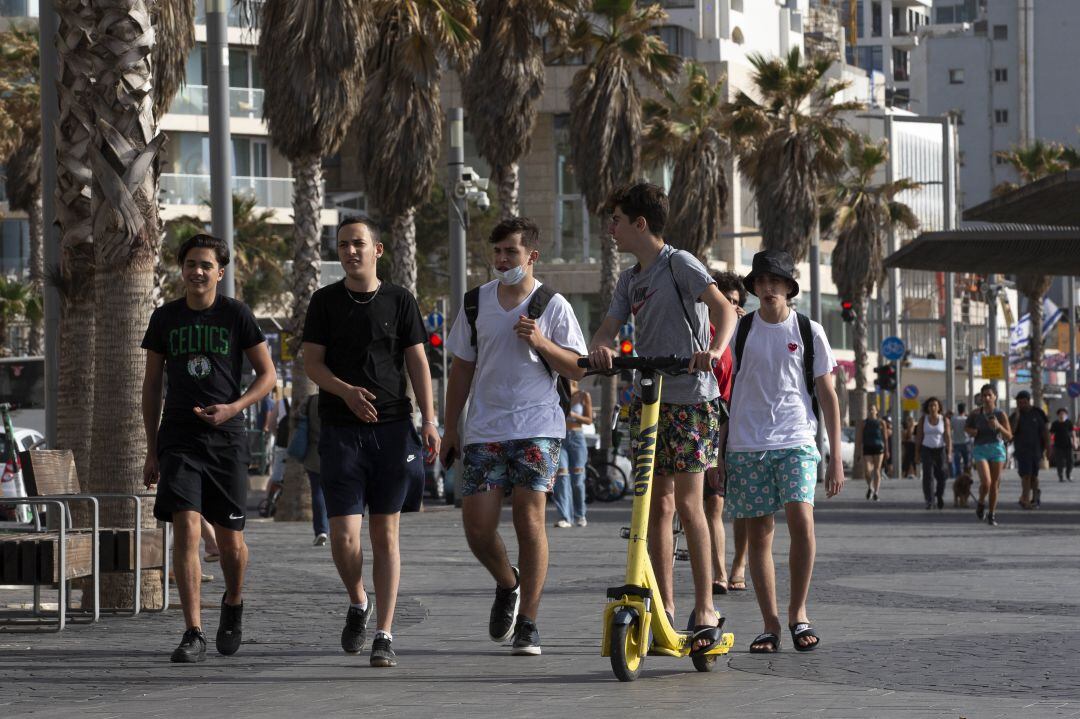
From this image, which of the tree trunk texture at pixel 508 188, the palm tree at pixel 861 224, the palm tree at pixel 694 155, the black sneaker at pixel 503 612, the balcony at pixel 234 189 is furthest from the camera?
the balcony at pixel 234 189

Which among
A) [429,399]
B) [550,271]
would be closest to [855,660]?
[429,399]

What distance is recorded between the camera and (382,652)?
889 centimetres

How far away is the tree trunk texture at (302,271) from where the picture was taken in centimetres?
2531

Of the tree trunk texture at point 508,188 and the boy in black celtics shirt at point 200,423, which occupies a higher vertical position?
the tree trunk texture at point 508,188

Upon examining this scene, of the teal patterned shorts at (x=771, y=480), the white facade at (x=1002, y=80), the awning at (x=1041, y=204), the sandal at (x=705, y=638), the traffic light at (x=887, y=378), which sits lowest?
the traffic light at (x=887, y=378)

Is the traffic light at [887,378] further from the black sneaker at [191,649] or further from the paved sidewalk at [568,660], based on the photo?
the black sneaker at [191,649]

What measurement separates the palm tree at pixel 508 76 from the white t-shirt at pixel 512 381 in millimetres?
25274

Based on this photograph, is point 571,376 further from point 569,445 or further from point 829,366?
point 569,445

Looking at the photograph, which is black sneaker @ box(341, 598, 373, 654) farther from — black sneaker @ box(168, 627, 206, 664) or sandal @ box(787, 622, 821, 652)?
sandal @ box(787, 622, 821, 652)

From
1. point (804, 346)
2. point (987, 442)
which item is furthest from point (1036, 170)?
point (804, 346)

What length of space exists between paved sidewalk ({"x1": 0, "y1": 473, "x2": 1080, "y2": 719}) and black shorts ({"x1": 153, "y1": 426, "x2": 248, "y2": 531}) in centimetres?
68

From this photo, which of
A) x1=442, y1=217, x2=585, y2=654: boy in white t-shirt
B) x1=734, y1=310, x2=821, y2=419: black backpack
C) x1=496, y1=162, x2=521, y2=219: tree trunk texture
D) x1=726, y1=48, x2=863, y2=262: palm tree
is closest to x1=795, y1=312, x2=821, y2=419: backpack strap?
x1=734, y1=310, x2=821, y2=419: black backpack

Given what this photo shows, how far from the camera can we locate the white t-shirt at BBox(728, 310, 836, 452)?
31.3 ft

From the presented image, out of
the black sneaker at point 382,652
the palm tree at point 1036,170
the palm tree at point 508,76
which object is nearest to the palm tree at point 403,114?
the palm tree at point 508,76
